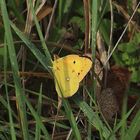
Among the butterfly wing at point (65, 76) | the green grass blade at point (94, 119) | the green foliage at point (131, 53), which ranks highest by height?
the butterfly wing at point (65, 76)

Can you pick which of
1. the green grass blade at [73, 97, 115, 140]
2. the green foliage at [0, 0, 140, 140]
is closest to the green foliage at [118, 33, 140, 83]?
the green foliage at [0, 0, 140, 140]

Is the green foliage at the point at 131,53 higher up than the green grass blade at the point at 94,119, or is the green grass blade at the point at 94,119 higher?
the green foliage at the point at 131,53

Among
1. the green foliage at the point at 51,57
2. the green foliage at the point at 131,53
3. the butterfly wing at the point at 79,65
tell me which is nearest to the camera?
the butterfly wing at the point at 79,65

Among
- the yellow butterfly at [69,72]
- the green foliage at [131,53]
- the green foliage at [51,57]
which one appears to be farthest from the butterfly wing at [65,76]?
the green foliage at [131,53]

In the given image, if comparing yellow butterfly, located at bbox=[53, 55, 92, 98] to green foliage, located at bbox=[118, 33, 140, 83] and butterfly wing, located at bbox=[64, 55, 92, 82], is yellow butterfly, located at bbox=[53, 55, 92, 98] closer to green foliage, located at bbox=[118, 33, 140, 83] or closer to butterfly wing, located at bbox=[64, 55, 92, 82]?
butterfly wing, located at bbox=[64, 55, 92, 82]

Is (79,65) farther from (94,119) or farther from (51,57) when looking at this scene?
(51,57)

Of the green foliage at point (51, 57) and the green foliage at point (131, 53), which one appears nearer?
the green foliage at point (51, 57)

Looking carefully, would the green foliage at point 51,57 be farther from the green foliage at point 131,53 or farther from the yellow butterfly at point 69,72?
the yellow butterfly at point 69,72

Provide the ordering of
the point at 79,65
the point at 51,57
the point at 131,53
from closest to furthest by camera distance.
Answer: the point at 79,65, the point at 51,57, the point at 131,53

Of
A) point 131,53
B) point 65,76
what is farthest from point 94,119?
point 131,53
